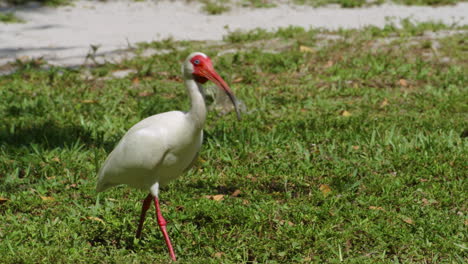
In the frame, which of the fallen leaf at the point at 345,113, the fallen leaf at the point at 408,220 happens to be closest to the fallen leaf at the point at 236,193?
the fallen leaf at the point at 408,220

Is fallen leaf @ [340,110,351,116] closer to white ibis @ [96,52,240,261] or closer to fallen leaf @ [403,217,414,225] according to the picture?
fallen leaf @ [403,217,414,225]

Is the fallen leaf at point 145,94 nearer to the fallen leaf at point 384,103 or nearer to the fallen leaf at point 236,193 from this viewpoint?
the fallen leaf at point 384,103

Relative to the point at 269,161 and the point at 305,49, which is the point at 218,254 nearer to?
the point at 269,161

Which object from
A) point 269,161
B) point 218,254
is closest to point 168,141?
point 218,254

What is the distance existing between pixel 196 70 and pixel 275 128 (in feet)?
7.99

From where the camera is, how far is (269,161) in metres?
5.23

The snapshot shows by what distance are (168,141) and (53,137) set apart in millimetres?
2395

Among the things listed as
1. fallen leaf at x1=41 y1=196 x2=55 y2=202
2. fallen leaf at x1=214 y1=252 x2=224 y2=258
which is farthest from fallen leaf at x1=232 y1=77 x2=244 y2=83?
fallen leaf at x1=214 y1=252 x2=224 y2=258

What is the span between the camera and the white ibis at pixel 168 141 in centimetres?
354

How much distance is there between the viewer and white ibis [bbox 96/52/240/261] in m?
3.54

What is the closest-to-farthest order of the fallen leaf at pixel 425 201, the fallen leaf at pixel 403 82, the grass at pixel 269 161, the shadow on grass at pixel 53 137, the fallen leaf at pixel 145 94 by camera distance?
the grass at pixel 269 161 < the fallen leaf at pixel 425 201 < the shadow on grass at pixel 53 137 < the fallen leaf at pixel 145 94 < the fallen leaf at pixel 403 82

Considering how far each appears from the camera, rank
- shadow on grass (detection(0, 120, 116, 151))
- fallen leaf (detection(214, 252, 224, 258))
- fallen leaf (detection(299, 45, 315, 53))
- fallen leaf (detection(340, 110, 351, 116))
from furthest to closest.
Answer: fallen leaf (detection(299, 45, 315, 53)), fallen leaf (detection(340, 110, 351, 116)), shadow on grass (detection(0, 120, 116, 151)), fallen leaf (detection(214, 252, 224, 258))

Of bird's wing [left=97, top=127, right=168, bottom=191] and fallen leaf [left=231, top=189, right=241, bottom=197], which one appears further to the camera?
fallen leaf [left=231, top=189, right=241, bottom=197]

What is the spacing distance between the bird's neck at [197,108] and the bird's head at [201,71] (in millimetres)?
63
